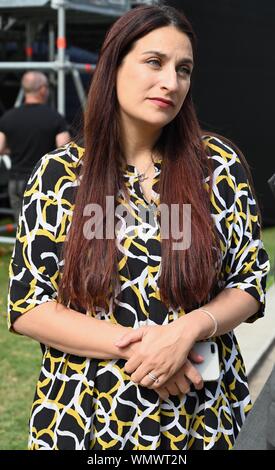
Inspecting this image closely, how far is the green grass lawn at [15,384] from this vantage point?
156 inches

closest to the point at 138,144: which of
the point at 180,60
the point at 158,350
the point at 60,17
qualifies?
the point at 180,60

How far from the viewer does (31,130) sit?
25.4 feet

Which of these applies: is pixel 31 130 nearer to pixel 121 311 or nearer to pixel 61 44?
pixel 61 44

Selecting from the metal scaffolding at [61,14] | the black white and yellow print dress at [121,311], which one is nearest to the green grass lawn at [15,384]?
the black white and yellow print dress at [121,311]

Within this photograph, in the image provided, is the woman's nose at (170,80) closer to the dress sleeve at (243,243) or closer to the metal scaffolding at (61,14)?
the dress sleeve at (243,243)

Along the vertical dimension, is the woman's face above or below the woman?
above

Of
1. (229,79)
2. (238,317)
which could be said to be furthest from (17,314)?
(229,79)

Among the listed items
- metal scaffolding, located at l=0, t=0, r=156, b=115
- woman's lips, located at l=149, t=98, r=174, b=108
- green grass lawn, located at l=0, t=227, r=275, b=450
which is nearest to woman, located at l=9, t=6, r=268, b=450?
woman's lips, located at l=149, t=98, r=174, b=108

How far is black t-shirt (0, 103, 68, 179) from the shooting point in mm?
7691

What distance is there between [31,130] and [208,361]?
6015 mm

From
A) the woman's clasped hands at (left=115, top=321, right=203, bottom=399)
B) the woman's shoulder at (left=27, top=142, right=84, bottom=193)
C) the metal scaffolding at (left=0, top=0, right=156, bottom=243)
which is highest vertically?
the woman's shoulder at (left=27, top=142, right=84, bottom=193)

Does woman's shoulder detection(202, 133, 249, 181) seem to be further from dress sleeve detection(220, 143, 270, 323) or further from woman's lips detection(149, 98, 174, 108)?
woman's lips detection(149, 98, 174, 108)

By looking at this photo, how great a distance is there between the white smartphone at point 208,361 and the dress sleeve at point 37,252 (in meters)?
0.39

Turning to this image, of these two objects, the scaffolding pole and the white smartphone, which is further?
the scaffolding pole
